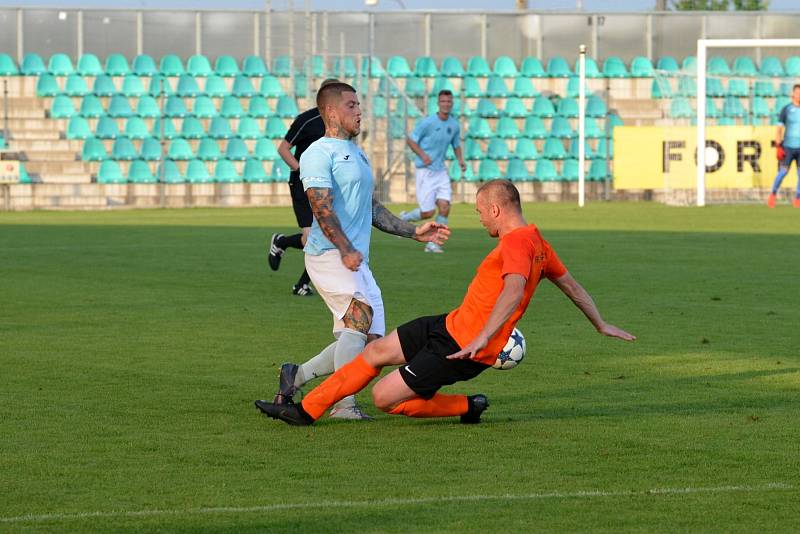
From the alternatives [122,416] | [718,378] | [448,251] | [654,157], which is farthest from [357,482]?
[654,157]

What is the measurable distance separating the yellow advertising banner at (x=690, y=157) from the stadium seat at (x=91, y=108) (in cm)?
1210

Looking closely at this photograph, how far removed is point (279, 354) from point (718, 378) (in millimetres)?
2848

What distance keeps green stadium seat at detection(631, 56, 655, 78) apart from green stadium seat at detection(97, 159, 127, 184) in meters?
14.3

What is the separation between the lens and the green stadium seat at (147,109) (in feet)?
119

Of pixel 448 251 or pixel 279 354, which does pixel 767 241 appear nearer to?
pixel 448 251

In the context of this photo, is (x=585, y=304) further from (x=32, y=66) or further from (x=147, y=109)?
(x=32, y=66)

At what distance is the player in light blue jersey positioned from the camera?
7.53 meters

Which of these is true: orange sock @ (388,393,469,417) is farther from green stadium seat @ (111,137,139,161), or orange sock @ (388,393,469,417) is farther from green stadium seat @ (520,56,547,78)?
green stadium seat @ (520,56,547,78)

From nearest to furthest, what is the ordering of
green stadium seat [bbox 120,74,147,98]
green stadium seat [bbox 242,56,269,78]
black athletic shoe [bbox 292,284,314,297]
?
black athletic shoe [bbox 292,284,314,297] < green stadium seat [bbox 120,74,147,98] < green stadium seat [bbox 242,56,269,78]

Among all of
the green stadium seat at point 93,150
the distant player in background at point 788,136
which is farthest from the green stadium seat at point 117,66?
the distant player in background at point 788,136

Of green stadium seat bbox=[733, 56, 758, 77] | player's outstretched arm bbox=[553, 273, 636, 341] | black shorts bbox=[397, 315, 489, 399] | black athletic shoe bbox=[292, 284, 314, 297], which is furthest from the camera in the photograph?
green stadium seat bbox=[733, 56, 758, 77]

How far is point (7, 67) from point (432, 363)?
104 feet

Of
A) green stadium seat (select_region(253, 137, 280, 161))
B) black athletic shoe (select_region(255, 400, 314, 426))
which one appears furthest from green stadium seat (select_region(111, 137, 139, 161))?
black athletic shoe (select_region(255, 400, 314, 426))

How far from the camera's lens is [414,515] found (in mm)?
5336
